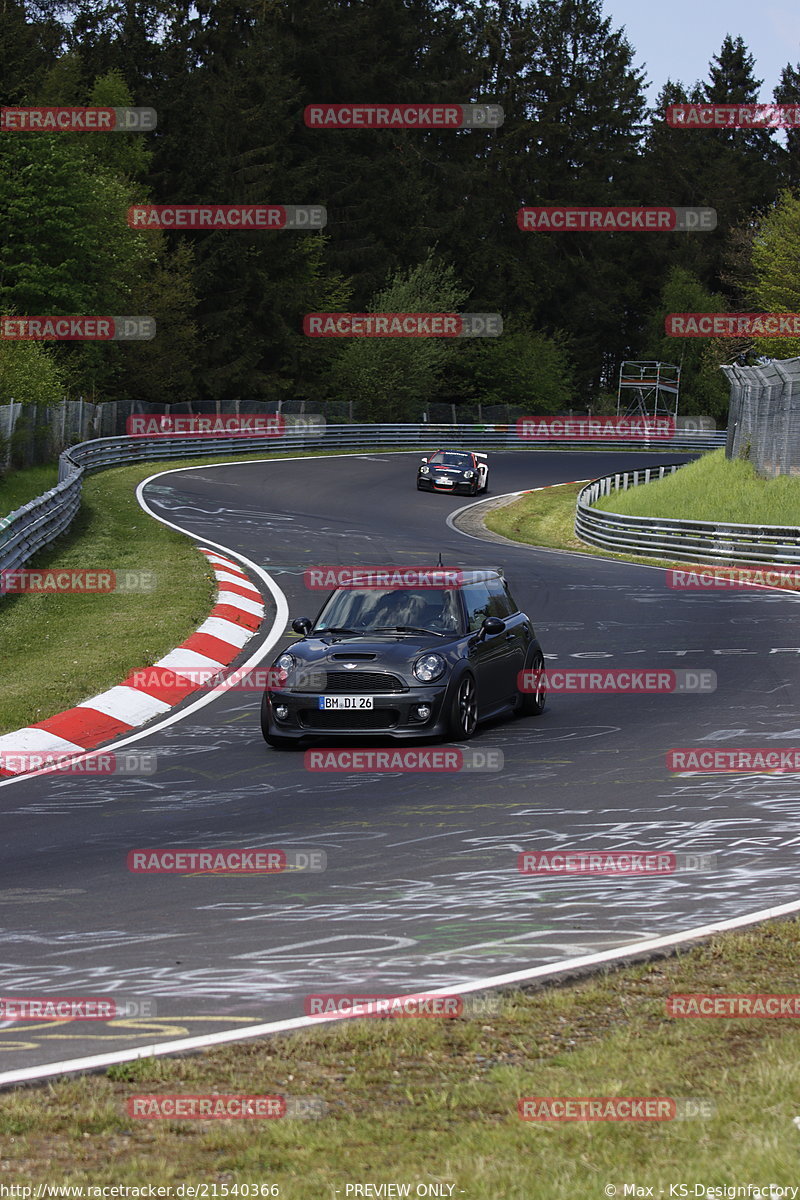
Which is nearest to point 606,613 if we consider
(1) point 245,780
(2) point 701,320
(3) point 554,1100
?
(1) point 245,780

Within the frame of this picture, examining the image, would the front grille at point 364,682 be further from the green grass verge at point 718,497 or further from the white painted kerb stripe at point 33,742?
the green grass verge at point 718,497

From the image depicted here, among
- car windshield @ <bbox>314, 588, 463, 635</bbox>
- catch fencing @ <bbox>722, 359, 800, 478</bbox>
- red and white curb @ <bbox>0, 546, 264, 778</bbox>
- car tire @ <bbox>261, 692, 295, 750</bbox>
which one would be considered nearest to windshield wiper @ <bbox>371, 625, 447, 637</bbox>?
car windshield @ <bbox>314, 588, 463, 635</bbox>

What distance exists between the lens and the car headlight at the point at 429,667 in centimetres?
1255

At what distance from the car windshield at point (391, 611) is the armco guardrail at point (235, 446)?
7.97 meters

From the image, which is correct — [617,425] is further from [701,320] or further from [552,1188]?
[552,1188]

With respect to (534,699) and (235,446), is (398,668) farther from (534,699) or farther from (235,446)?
(235,446)

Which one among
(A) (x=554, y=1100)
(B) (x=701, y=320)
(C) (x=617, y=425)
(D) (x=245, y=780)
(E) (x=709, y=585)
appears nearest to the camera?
(A) (x=554, y=1100)

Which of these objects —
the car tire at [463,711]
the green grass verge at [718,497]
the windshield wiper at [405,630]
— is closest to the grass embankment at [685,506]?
the green grass verge at [718,497]

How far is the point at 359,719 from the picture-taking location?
41.2ft

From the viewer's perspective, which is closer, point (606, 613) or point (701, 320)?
point (606, 613)

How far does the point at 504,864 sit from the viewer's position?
850 cm

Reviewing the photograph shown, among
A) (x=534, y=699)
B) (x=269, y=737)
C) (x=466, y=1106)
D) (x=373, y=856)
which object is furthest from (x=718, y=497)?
(x=466, y=1106)

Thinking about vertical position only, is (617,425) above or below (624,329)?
below

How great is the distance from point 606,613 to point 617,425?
58770 mm
